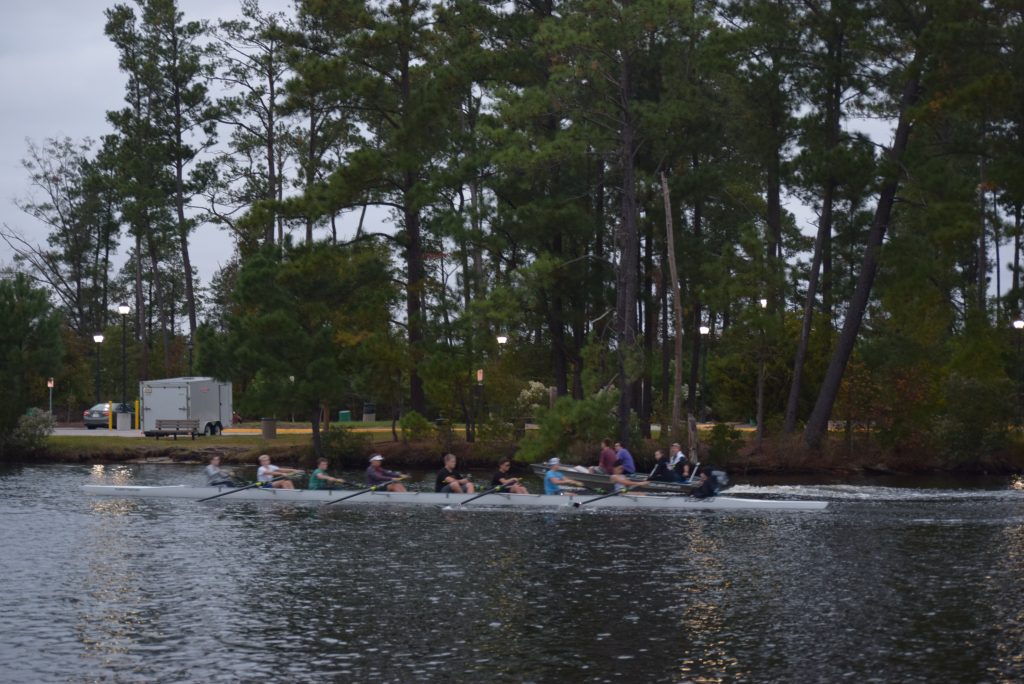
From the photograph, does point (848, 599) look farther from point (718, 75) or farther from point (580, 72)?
point (718, 75)

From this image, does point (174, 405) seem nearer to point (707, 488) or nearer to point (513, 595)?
point (707, 488)

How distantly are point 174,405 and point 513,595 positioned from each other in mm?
44193

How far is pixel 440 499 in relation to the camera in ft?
130

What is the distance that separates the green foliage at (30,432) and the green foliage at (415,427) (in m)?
17.1

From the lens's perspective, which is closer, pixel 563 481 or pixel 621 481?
pixel 621 481

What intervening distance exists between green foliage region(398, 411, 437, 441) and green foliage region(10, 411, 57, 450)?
17.1m

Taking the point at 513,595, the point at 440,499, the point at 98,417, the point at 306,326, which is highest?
the point at 306,326

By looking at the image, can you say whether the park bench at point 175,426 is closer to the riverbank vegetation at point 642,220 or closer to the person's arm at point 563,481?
the riverbank vegetation at point 642,220

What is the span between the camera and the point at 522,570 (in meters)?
28.0

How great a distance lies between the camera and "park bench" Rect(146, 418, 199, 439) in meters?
65.9

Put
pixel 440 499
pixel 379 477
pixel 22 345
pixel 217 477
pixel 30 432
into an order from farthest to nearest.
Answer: pixel 22 345 < pixel 30 432 < pixel 217 477 < pixel 379 477 < pixel 440 499

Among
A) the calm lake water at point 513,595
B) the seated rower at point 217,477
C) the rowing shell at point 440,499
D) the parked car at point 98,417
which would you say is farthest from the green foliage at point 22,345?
the calm lake water at point 513,595

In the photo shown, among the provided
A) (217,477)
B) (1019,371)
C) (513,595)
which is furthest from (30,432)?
(1019,371)

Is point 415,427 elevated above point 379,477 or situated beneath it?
elevated above
